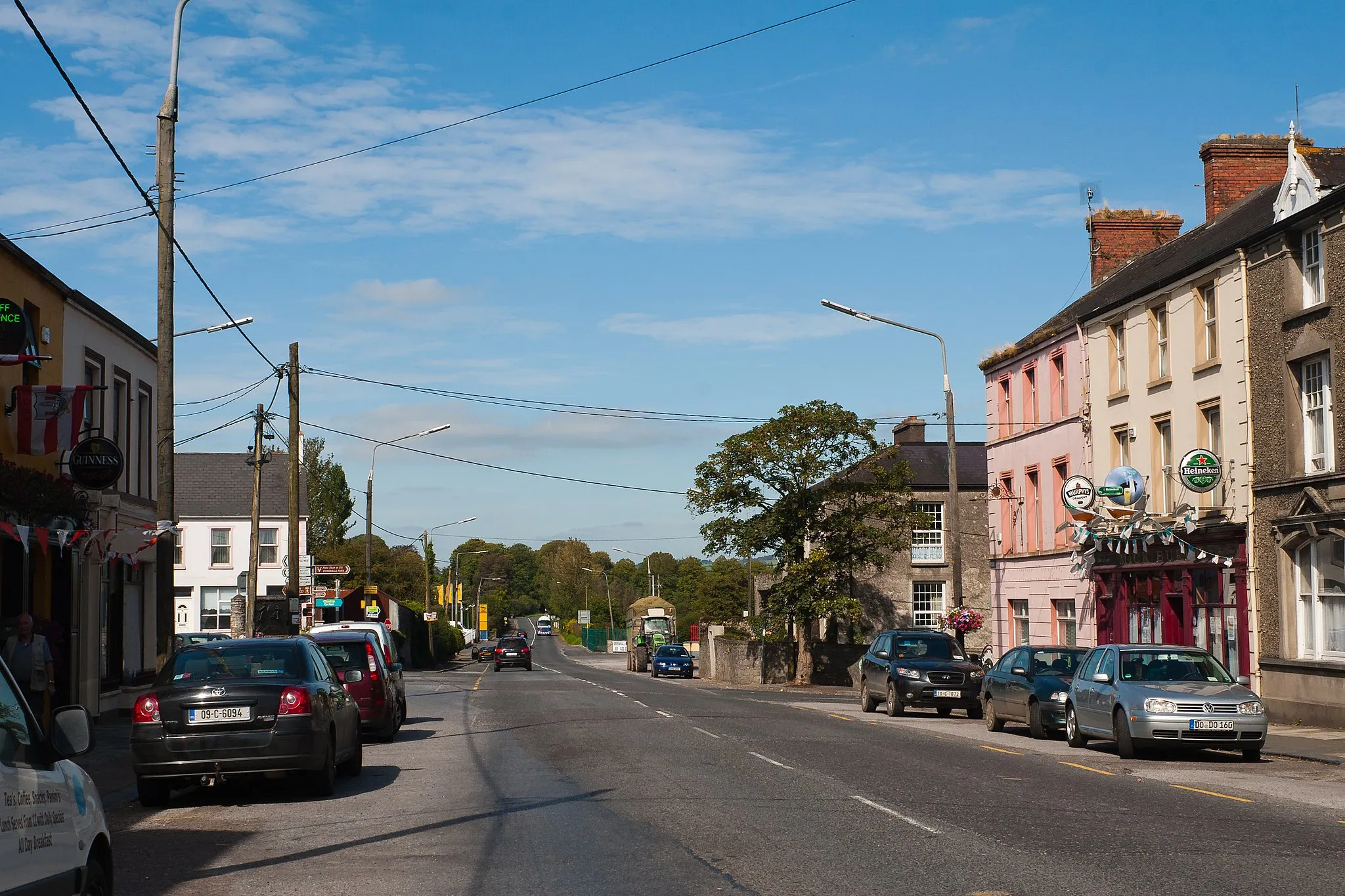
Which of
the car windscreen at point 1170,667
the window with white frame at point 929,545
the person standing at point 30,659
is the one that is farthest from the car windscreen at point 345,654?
the window with white frame at point 929,545

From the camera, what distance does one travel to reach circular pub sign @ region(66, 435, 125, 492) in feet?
68.4

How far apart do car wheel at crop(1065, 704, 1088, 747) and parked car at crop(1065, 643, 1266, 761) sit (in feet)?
0.06

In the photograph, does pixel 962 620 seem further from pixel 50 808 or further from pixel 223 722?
pixel 50 808

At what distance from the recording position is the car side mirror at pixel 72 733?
6320 mm

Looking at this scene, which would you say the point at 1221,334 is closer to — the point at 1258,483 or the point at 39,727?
the point at 1258,483

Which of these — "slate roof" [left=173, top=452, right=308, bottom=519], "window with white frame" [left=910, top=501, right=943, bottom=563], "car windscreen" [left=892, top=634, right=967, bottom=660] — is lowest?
"car windscreen" [left=892, top=634, right=967, bottom=660]

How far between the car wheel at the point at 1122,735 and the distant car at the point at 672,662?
Answer: 4485cm

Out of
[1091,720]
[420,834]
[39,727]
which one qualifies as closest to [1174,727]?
[1091,720]

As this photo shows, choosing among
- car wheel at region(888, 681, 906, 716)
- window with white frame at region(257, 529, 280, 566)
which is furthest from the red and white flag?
window with white frame at region(257, 529, 280, 566)

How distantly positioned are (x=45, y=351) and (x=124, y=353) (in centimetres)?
506

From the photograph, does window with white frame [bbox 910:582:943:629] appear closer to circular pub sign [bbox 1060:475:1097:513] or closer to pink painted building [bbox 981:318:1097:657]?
pink painted building [bbox 981:318:1097:657]

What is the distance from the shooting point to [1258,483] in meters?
26.3

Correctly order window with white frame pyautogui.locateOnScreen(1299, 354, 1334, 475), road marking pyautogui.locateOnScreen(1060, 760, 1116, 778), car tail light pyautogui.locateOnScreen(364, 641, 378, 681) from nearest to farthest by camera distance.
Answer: road marking pyautogui.locateOnScreen(1060, 760, 1116, 778) < car tail light pyautogui.locateOnScreen(364, 641, 378, 681) < window with white frame pyautogui.locateOnScreen(1299, 354, 1334, 475)

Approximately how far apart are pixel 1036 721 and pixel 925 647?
675 centimetres
